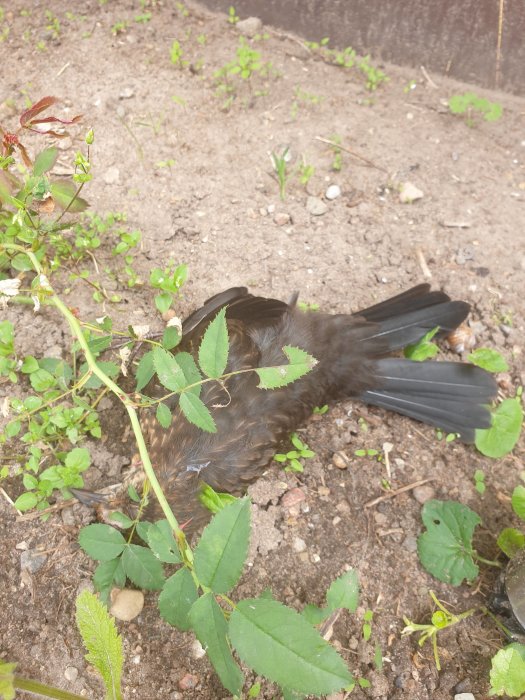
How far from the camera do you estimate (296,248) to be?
2811mm

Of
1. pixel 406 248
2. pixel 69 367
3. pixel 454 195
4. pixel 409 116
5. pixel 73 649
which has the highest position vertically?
pixel 409 116

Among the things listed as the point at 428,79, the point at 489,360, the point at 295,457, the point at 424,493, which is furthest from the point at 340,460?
the point at 428,79

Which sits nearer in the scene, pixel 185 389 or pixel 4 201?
pixel 185 389

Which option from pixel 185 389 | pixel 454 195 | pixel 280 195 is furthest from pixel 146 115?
pixel 185 389

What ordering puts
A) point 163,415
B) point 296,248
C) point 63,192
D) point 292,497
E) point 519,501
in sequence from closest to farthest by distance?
point 163,415, point 63,192, point 519,501, point 292,497, point 296,248

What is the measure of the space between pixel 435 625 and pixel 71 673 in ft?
3.90

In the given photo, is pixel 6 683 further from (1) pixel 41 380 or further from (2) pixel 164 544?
(1) pixel 41 380

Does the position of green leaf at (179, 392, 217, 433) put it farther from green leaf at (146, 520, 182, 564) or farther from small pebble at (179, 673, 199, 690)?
small pebble at (179, 673, 199, 690)

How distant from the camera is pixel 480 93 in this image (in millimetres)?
3418

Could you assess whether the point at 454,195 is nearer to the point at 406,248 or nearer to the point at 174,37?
the point at 406,248

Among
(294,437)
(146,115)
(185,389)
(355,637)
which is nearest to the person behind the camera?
(185,389)

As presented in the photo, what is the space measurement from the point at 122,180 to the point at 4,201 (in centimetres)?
114

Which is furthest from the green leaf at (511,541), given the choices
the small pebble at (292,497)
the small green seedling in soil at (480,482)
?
A: the small pebble at (292,497)

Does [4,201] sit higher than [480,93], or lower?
lower
